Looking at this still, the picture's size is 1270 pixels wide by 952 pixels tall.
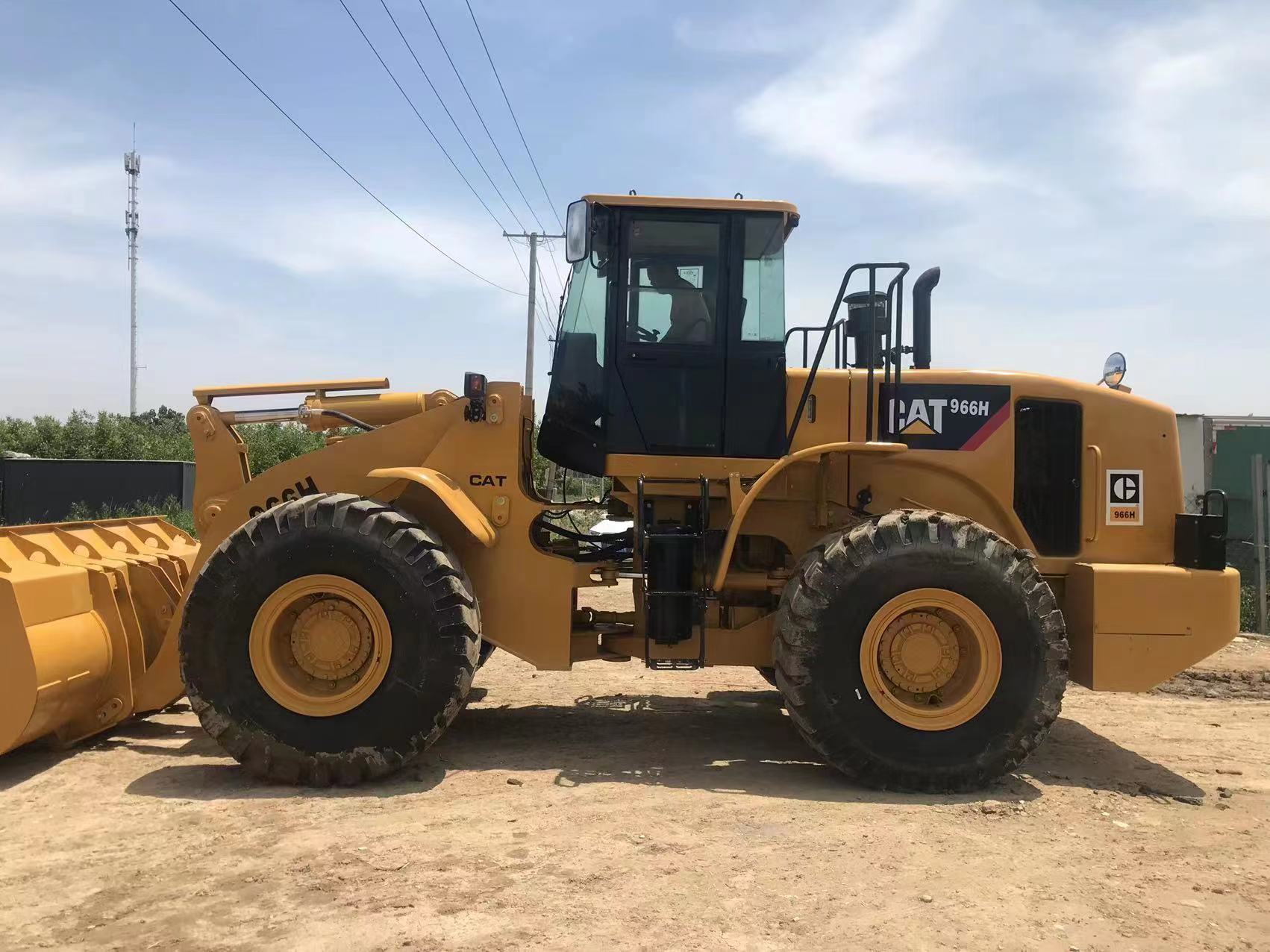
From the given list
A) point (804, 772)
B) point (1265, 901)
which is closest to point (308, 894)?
point (804, 772)

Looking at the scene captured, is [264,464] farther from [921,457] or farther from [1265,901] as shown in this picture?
[1265,901]

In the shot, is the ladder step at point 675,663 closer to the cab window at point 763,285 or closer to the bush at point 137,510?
the cab window at point 763,285

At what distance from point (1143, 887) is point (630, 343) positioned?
3670 mm

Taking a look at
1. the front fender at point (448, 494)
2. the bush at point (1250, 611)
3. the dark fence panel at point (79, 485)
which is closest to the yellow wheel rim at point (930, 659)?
the front fender at point (448, 494)

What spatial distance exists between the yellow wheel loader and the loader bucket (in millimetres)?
20

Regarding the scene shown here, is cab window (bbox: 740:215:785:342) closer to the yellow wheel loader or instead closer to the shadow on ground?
the yellow wheel loader

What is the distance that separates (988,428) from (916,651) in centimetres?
153

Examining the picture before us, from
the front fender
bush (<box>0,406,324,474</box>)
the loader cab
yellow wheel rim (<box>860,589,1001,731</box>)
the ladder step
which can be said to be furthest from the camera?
bush (<box>0,406,324,474</box>)

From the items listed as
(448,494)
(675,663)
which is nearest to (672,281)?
(448,494)

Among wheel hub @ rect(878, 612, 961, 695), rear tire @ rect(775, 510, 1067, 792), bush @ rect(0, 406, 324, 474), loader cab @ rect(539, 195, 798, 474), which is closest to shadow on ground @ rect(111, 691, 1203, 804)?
rear tire @ rect(775, 510, 1067, 792)

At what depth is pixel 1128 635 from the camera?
208 inches

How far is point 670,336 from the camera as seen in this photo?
5.57 meters

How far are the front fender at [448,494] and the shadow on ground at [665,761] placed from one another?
1273mm

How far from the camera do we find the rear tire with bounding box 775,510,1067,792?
16.1ft
